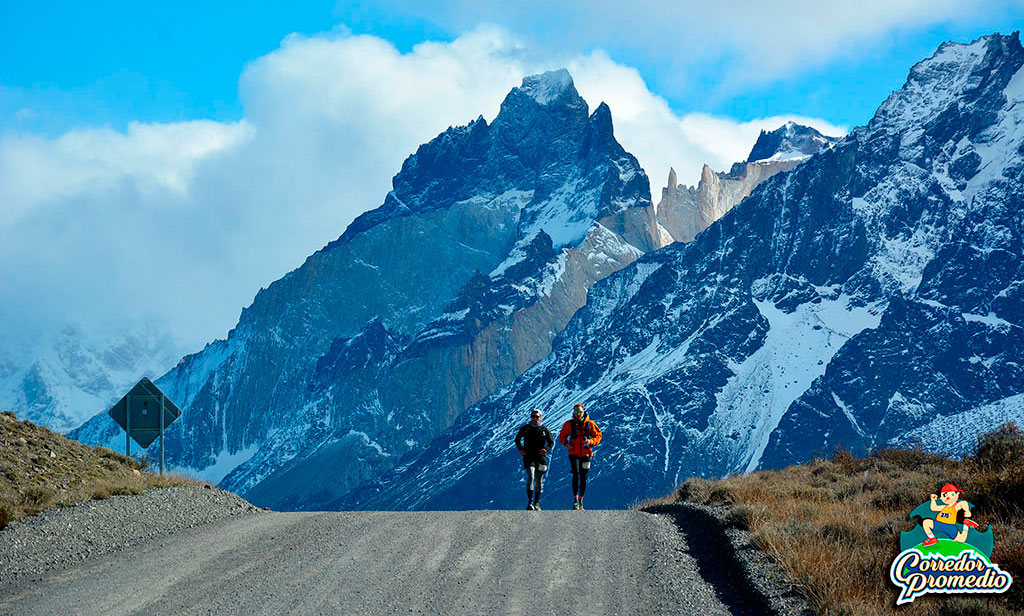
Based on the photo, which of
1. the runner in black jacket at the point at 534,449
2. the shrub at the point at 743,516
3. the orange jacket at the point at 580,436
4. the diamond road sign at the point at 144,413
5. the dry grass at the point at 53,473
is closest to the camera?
the shrub at the point at 743,516

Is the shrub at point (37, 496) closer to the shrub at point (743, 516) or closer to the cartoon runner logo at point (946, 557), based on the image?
the shrub at point (743, 516)

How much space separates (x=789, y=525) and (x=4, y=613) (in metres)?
9.62

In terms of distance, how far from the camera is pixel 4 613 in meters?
13.5

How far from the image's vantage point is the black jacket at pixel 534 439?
82.3 ft

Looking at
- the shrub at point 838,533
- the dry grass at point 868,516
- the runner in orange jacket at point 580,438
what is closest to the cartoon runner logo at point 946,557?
the dry grass at point 868,516

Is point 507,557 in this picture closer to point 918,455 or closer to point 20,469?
point 20,469

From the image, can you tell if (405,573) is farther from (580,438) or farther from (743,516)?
(580,438)

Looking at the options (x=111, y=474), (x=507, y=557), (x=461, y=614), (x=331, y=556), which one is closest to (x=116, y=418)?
(x=111, y=474)

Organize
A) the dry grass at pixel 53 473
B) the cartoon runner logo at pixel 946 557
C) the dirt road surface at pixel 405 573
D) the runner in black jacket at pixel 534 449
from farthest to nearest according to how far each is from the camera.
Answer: the runner in black jacket at pixel 534 449 < the dry grass at pixel 53 473 < the dirt road surface at pixel 405 573 < the cartoon runner logo at pixel 946 557

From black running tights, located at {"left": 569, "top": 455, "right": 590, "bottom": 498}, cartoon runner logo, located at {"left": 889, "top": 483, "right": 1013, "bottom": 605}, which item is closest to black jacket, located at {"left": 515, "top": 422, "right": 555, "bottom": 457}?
black running tights, located at {"left": 569, "top": 455, "right": 590, "bottom": 498}

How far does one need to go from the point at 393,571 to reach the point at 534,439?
10.2 meters

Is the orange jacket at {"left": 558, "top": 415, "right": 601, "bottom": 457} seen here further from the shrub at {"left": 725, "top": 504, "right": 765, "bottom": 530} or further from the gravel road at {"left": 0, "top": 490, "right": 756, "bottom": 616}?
the shrub at {"left": 725, "top": 504, "right": 765, "bottom": 530}

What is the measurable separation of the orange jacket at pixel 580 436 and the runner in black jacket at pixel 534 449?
348mm

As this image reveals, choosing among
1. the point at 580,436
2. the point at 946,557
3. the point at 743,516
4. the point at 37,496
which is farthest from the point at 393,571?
the point at 580,436
